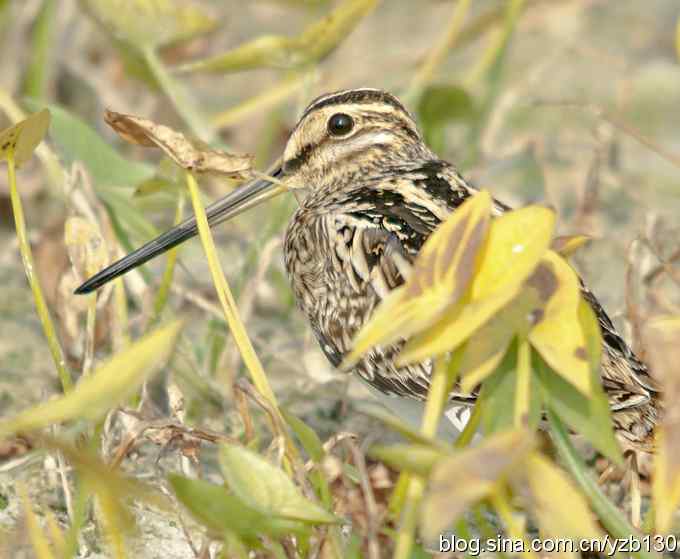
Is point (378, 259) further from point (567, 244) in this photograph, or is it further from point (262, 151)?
point (262, 151)

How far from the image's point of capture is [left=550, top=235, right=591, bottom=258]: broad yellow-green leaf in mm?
2070

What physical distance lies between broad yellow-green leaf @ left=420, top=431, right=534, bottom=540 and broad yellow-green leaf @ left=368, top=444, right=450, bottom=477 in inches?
1.0

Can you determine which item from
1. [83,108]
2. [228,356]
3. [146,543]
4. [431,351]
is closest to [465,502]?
[431,351]

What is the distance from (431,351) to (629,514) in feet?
3.46

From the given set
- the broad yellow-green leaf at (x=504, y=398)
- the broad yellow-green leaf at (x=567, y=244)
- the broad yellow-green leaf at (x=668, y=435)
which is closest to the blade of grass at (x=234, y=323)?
the broad yellow-green leaf at (x=504, y=398)

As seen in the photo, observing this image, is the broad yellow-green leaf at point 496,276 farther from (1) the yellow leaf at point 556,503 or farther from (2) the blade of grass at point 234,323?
(2) the blade of grass at point 234,323

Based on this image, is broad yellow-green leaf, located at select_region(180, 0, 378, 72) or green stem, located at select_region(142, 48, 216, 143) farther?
green stem, located at select_region(142, 48, 216, 143)

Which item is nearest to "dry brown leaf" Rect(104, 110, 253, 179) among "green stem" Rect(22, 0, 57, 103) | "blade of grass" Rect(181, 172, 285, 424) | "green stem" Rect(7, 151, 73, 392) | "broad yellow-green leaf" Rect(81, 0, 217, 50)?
"blade of grass" Rect(181, 172, 285, 424)

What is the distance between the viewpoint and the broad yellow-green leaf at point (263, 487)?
190cm

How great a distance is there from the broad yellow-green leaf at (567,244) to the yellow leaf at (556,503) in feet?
1.54

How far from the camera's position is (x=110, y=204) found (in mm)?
3068

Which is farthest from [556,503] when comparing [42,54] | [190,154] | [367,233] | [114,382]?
[42,54]

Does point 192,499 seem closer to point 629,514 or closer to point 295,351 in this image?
point 629,514

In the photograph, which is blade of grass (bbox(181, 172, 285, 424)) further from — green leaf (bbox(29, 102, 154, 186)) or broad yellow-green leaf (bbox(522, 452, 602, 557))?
green leaf (bbox(29, 102, 154, 186))
